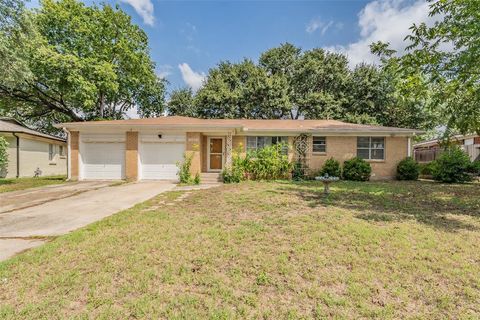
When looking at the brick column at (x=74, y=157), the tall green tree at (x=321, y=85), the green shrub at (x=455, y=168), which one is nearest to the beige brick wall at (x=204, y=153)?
the brick column at (x=74, y=157)

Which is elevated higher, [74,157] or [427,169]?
[74,157]

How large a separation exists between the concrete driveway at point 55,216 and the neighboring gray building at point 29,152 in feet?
35.7

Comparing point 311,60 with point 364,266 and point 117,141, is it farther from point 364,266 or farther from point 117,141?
point 364,266

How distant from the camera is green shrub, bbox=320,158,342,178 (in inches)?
515

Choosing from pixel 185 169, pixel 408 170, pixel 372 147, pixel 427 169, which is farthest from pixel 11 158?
pixel 427 169

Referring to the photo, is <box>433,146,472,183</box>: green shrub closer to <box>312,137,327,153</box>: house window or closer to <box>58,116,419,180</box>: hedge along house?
<box>58,116,419,180</box>: hedge along house

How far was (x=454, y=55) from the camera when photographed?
7422 mm

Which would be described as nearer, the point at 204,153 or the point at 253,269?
the point at 253,269

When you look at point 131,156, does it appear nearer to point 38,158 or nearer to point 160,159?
point 160,159

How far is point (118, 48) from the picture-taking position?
21188 mm

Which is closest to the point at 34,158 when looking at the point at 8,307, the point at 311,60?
the point at 8,307

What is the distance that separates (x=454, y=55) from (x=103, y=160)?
A: 15472mm

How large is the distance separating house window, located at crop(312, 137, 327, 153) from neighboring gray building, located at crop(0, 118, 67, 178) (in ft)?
59.7

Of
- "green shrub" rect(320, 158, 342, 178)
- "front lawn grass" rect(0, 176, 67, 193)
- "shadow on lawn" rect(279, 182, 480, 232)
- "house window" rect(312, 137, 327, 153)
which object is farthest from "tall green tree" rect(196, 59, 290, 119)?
"shadow on lawn" rect(279, 182, 480, 232)
